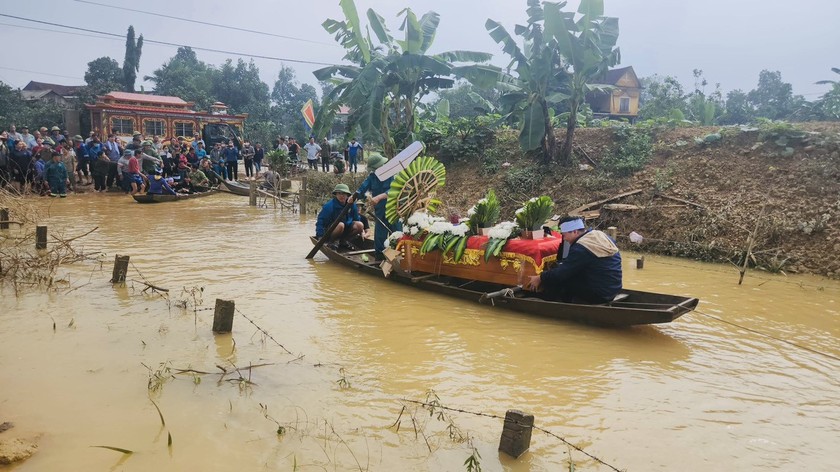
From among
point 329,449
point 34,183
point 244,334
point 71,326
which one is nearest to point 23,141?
point 34,183

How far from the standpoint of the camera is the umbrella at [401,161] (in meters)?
8.25

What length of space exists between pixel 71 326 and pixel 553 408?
5.04 meters

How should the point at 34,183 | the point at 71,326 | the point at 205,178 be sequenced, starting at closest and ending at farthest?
the point at 71,326, the point at 34,183, the point at 205,178

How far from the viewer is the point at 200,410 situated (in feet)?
14.3

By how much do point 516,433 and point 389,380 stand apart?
166cm

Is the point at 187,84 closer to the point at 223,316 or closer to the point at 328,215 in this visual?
the point at 328,215

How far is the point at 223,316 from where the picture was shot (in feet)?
19.7

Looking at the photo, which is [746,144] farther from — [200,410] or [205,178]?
[205,178]

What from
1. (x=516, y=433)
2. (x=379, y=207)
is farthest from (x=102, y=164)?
(x=516, y=433)

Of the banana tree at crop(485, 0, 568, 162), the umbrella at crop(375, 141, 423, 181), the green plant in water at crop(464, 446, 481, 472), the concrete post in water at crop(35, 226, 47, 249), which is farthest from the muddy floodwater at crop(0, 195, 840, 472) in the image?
the banana tree at crop(485, 0, 568, 162)

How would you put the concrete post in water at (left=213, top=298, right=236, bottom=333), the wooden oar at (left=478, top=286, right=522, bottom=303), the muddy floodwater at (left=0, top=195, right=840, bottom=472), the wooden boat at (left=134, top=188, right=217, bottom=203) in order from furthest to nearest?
the wooden boat at (left=134, top=188, right=217, bottom=203) < the wooden oar at (left=478, top=286, right=522, bottom=303) < the concrete post in water at (left=213, top=298, right=236, bottom=333) < the muddy floodwater at (left=0, top=195, right=840, bottom=472)

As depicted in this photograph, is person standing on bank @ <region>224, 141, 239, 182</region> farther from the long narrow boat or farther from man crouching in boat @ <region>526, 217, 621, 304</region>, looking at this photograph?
man crouching in boat @ <region>526, 217, 621, 304</region>

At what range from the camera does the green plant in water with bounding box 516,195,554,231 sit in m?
6.68

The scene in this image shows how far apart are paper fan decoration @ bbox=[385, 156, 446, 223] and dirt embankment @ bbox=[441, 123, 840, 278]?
5.19m
